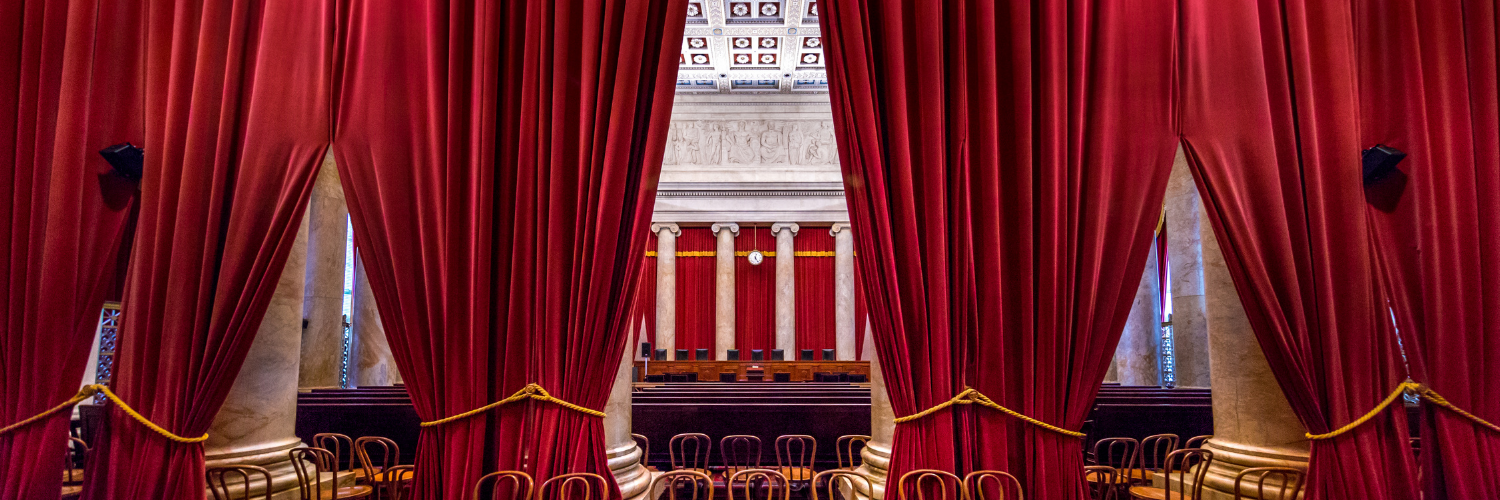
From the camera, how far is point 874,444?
3965 mm

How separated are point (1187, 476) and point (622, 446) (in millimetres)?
2651

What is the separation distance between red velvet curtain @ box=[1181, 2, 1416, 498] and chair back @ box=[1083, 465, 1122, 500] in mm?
797

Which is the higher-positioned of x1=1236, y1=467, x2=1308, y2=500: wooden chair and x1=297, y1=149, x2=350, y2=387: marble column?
x1=297, y1=149, x2=350, y2=387: marble column

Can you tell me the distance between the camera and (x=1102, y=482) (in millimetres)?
4086

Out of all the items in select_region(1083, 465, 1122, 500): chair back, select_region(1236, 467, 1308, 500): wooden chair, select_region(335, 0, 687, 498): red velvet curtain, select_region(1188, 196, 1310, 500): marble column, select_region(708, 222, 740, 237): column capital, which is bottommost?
select_region(1083, 465, 1122, 500): chair back

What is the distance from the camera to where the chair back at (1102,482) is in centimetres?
379

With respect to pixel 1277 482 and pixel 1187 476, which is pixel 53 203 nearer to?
pixel 1187 476

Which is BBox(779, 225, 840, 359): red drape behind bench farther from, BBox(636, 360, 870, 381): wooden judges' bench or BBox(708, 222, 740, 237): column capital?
BBox(636, 360, 870, 381): wooden judges' bench

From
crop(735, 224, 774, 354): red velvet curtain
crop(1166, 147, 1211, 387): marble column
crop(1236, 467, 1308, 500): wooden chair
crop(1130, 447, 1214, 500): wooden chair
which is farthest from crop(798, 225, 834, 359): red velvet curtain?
crop(1236, 467, 1308, 500): wooden chair

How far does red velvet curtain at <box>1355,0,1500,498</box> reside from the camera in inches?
136

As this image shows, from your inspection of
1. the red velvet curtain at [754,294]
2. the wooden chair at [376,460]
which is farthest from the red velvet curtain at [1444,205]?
the red velvet curtain at [754,294]

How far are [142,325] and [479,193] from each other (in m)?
1.50

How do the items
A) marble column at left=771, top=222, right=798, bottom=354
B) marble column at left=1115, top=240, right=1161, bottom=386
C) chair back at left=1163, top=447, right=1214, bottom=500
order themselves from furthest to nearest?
1. marble column at left=771, top=222, right=798, bottom=354
2. marble column at left=1115, top=240, right=1161, bottom=386
3. chair back at left=1163, top=447, right=1214, bottom=500

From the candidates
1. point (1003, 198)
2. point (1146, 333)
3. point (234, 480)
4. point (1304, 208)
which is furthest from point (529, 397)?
point (1146, 333)
